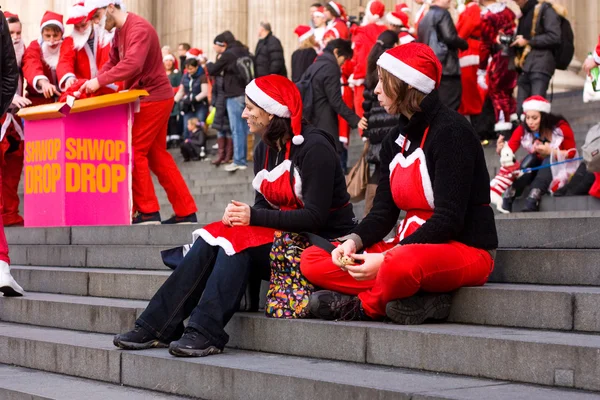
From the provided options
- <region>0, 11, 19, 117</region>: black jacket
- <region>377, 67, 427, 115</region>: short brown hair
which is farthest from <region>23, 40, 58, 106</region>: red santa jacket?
<region>377, 67, 427, 115</region>: short brown hair

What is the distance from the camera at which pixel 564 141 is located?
10094 millimetres

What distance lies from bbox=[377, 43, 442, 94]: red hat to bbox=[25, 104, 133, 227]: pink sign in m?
4.70

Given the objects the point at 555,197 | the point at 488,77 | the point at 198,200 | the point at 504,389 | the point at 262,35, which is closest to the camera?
the point at 504,389

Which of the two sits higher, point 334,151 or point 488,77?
point 488,77

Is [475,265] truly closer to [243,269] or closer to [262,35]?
[243,269]

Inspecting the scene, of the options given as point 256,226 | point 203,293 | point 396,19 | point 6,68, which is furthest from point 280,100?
point 396,19

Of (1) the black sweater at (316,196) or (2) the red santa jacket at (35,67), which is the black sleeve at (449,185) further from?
(2) the red santa jacket at (35,67)

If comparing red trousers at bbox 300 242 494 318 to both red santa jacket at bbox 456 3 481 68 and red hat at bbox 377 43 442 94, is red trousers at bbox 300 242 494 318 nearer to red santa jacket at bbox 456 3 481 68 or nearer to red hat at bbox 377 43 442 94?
red hat at bbox 377 43 442 94

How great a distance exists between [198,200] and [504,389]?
423 inches

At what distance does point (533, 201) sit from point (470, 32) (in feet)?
13.6

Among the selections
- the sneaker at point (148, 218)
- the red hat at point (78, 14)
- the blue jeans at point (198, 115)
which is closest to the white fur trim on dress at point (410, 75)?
the sneaker at point (148, 218)

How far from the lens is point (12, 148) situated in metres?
12.0

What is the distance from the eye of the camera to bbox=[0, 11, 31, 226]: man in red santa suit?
11742 millimetres

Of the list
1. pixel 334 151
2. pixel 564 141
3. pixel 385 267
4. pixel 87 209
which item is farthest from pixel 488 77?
pixel 385 267
